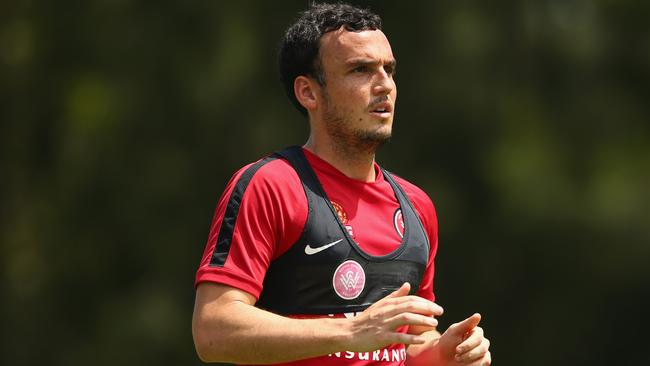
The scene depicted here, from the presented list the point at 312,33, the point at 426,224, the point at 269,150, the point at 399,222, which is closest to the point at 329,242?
the point at 399,222

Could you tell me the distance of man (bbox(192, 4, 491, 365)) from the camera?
4.36 meters

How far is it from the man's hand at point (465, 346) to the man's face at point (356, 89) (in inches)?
30.8

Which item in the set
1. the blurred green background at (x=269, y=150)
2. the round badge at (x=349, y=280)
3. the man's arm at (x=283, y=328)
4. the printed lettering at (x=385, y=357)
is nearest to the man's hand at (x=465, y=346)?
the printed lettering at (x=385, y=357)

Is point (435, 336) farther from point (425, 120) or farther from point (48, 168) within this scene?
point (48, 168)

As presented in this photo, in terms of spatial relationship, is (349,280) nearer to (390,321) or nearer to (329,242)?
(329,242)

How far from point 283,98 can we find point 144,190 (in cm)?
197

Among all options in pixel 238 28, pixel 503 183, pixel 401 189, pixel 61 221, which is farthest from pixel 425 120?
pixel 401 189

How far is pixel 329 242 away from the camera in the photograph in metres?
4.71

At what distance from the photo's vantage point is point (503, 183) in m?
15.1

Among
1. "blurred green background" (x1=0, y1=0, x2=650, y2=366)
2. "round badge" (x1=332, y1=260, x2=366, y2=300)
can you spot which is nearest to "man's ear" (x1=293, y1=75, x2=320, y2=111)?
"round badge" (x1=332, y1=260, x2=366, y2=300)

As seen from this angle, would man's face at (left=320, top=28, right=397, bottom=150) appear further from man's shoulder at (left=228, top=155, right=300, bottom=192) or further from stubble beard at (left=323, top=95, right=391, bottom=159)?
man's shoulder at (left=228, top=155, right=300, bottom=192)

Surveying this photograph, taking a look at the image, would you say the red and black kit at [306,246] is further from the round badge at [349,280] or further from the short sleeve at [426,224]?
the short sleeve at [426,224]

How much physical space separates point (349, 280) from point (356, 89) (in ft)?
2.48

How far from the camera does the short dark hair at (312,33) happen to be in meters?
5.09
